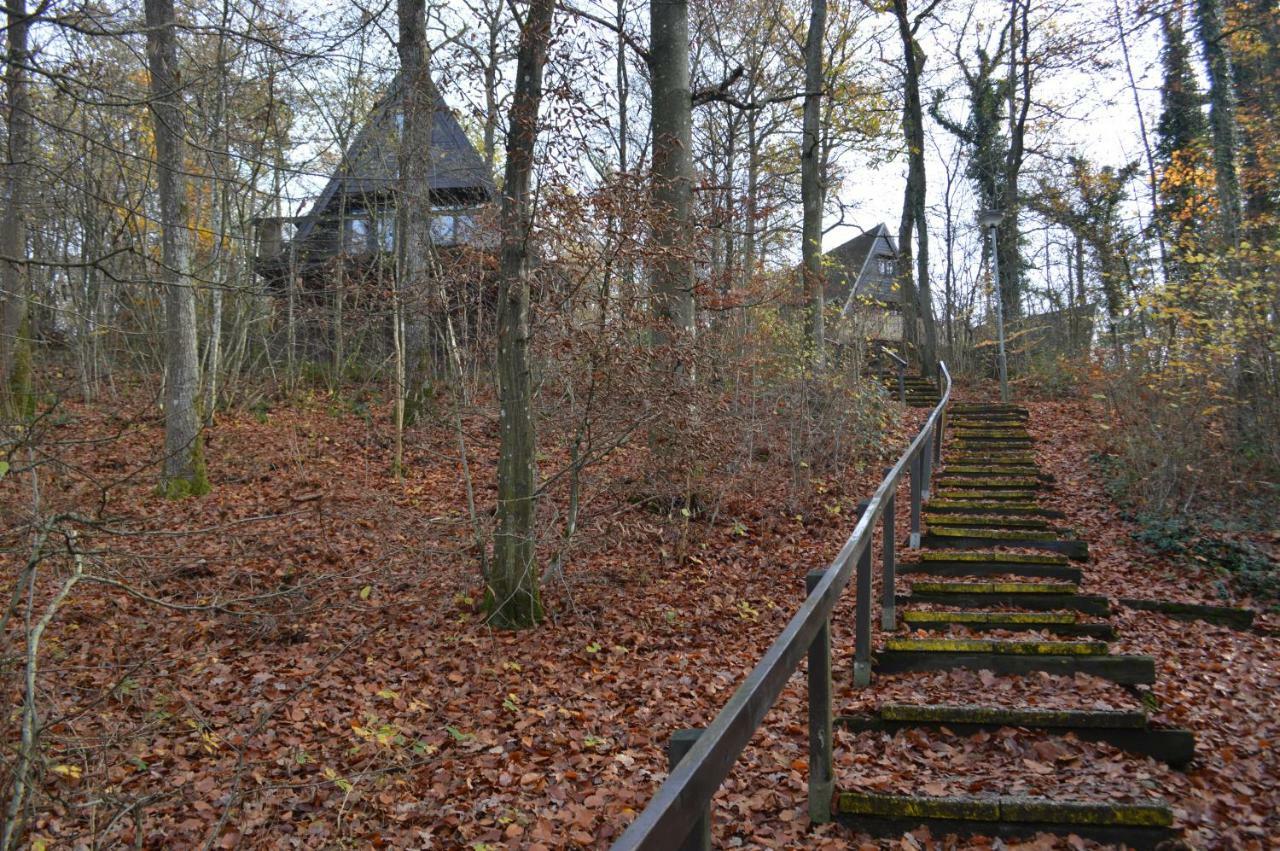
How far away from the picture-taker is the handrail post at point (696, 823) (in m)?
2.05

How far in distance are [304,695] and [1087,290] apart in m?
23.1

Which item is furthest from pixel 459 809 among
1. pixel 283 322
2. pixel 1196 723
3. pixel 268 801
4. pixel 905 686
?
pixel 283 322

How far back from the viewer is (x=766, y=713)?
289 centimetres

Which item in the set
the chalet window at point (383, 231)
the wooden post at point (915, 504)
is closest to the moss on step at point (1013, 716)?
the wooden post at point (915, 504)

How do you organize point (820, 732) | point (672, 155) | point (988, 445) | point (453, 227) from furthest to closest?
1. point (453, 227)
2. point (988, 445)
3. point (672, 155)
4. point (820, 732)

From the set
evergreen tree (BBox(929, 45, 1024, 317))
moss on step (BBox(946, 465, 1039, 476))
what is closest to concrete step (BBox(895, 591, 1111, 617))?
moss on step (BBox(946, 465, 1039, 476))

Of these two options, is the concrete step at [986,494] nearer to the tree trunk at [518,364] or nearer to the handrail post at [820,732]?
the tree trunk at [518,364]

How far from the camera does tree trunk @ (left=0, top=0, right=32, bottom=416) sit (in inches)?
152

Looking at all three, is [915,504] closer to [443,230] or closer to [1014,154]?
[443,230]


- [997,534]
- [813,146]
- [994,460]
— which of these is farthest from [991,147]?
[997,534]

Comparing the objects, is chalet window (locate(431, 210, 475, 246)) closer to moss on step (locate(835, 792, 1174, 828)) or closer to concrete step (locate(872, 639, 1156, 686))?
concrete step (locate(872, 639, 1156, 686))

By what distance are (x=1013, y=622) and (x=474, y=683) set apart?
370cm

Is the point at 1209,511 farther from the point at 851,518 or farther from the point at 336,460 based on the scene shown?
the point at 336,460

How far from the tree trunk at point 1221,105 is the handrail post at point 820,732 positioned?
53.0ft
